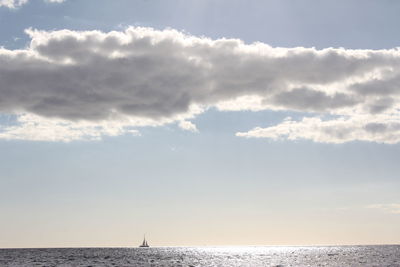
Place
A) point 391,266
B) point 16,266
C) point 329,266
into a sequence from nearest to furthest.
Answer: point 391,266 < point 329,266 < point 16,266

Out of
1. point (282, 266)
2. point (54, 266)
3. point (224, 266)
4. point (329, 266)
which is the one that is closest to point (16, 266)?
point (54, 266)

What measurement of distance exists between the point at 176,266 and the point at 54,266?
27600 mm

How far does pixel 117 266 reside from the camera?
4633 inches

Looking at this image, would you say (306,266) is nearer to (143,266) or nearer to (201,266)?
(201,266)

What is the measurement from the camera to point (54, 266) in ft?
371

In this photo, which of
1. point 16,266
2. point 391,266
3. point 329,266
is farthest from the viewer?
point 16,266

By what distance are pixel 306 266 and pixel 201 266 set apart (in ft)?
80.3

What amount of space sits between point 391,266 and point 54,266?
73019 mm

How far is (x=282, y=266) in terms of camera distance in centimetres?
11331

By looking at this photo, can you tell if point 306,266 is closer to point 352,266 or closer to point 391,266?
point 352,266

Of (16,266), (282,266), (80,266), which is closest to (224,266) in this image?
(282,266)

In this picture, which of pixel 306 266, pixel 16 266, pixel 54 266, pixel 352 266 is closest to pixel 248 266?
pixel 306 266

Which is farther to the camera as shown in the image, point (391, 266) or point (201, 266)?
point (201, 266)

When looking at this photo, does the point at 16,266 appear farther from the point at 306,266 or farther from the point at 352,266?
the point at 352,266
